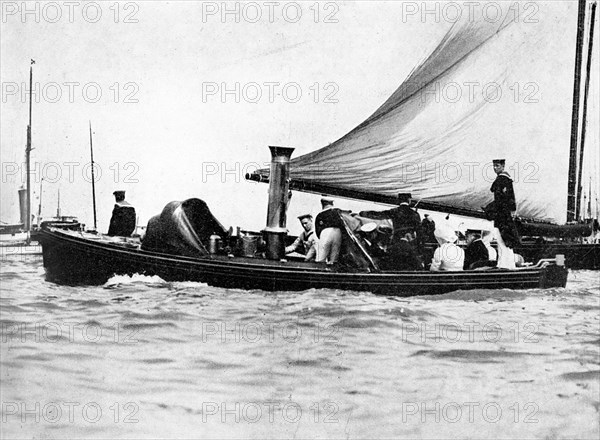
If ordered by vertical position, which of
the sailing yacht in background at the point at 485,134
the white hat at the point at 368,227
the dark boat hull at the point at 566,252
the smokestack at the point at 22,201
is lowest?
the dark boat hull at the point at 566,252

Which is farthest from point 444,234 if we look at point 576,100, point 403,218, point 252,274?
point 252,274

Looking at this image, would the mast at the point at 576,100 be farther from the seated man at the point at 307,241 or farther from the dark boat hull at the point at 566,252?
the seated man at the point at 307,241

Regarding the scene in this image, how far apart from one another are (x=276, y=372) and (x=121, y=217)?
1.28 m

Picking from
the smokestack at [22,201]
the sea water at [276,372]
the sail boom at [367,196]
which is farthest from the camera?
the sail boom at [367,196]

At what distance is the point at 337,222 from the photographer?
13.7 ft

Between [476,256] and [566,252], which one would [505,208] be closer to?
[476,256]

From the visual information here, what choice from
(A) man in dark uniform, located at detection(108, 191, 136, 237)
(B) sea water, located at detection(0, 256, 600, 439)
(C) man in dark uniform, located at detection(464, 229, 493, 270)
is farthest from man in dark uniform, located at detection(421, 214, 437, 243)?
(A) man in dark uniform, located at detection(108, 191, 136, 237)

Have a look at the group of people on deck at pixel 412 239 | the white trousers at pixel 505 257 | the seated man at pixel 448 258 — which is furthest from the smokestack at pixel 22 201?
the white trousers at pixel 505 257

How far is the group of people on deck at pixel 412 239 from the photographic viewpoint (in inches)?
164

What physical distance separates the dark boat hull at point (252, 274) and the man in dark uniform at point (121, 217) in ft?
0.79

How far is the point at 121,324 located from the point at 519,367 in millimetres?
2119

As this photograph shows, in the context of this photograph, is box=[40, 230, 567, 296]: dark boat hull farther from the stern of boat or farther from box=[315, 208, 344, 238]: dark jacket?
box=[315, 208, 344, 238]: dark jacket

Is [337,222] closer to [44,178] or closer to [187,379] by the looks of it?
[187,379]

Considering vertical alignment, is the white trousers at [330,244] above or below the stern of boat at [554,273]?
above
